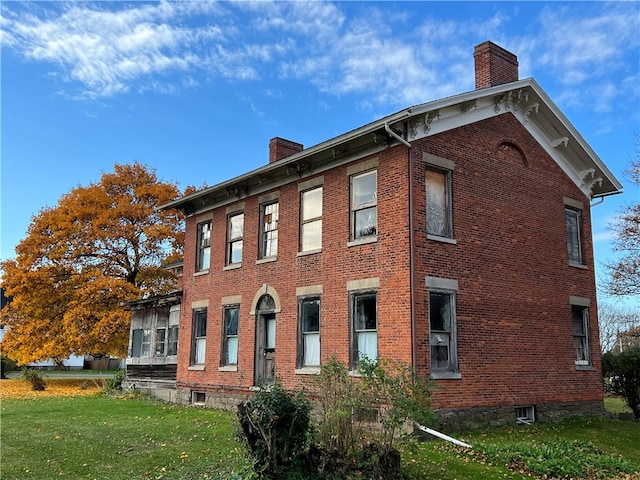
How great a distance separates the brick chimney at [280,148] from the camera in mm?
20422

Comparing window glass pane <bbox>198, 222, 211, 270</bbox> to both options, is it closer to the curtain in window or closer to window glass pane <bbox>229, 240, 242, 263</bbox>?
window glass pane <bbox>229, 240, 242, 263</bbox>

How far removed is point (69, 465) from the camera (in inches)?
397

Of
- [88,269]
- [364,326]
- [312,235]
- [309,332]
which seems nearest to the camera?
[364,326]

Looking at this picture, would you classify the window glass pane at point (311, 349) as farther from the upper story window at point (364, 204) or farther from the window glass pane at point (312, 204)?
the window glass pane at point (312, 204)

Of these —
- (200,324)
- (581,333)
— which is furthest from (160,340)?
(581,333)

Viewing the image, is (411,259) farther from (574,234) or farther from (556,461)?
(574,234)

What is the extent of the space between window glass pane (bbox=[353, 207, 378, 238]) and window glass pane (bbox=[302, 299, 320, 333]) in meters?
2.28

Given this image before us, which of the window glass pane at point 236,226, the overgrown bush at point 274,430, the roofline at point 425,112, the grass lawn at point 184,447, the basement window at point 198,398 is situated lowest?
the grass lawn at point 184,447

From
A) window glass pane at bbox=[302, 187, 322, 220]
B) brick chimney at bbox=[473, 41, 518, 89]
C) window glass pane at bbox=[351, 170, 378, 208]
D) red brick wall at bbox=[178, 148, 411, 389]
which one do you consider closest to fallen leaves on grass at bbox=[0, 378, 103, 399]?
red brick wall at bbox=[178, 148, 411, 389]

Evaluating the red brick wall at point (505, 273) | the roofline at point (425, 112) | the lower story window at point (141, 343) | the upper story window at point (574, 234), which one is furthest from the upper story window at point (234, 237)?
the upper story window at point (574, 234)

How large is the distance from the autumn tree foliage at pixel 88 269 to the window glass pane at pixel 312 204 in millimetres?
16597

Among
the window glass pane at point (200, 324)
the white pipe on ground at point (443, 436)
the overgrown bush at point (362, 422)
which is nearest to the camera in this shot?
the overgrown bush at point (362, 422)

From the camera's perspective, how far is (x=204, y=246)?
20.8 metres

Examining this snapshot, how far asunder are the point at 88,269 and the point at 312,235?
66.0 ft
